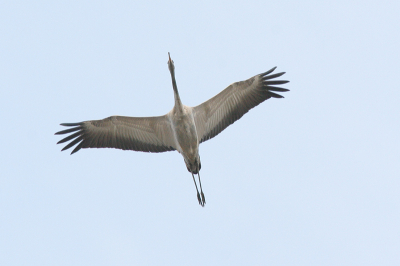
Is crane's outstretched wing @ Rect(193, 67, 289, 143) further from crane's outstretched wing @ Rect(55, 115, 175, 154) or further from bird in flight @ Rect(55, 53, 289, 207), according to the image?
crane's outstretched wing @ Rect(55, 115, 175, 154)

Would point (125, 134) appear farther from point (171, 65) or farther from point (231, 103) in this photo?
point (231, 103)

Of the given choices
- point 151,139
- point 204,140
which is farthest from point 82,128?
point 204,140

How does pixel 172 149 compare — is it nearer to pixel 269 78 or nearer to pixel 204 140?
pixel 204 140

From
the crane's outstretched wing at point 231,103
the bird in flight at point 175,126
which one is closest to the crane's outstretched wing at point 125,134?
the bird in flight at point 175,126

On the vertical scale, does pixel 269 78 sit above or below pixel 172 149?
above

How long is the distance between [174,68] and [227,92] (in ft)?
6.28

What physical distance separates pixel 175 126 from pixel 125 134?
2.06 meters

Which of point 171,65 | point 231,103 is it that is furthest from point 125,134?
point 231,103

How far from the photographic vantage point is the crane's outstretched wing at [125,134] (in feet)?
72.1

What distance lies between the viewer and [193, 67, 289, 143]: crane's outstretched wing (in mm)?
21938

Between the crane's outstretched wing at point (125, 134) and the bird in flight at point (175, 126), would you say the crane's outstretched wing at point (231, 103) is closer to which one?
the bird in flight at point (175, 126)

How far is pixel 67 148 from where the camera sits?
71.9 ft

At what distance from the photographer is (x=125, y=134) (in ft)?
73.7

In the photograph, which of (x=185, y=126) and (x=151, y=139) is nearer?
(x=185, y=126)
